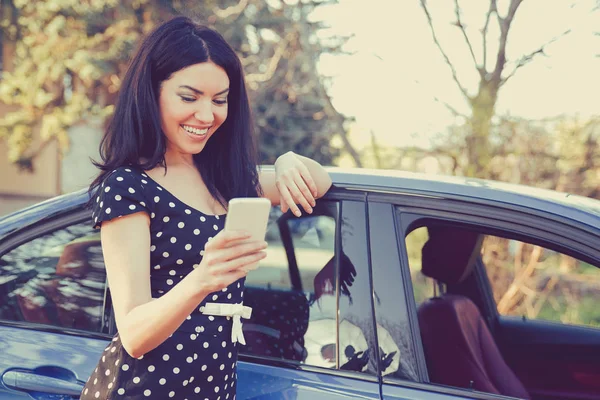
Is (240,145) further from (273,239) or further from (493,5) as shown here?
(493,5)

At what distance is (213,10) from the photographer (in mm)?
7301

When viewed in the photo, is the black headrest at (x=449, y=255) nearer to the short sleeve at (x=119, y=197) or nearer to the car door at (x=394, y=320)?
the car door at (x=394, y=320)

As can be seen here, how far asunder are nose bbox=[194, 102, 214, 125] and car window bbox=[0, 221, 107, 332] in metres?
0.73

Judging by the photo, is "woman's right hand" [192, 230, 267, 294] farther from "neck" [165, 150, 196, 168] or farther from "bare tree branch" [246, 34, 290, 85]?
"bare tree branch" [246, 34, 290, 85]

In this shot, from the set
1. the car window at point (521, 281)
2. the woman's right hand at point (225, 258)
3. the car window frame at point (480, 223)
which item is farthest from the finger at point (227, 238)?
the car window at point (521, 281)

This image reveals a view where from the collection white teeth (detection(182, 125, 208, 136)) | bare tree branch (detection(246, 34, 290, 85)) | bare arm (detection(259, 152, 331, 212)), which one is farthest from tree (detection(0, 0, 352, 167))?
white teeth (detection(182, 125, 208, 136))

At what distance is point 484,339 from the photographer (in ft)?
8.19

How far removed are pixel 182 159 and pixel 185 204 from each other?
0.18 m

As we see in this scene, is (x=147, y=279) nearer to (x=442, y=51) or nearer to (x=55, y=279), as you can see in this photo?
(x=55, y=279)

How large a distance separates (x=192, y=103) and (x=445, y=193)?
29.2 inches

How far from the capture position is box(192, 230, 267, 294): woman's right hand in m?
1.10

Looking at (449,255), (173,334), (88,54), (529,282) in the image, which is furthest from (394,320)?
(88,54)

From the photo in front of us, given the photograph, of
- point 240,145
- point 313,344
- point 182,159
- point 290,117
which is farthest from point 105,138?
point 290,117

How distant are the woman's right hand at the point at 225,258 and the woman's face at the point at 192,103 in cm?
42
